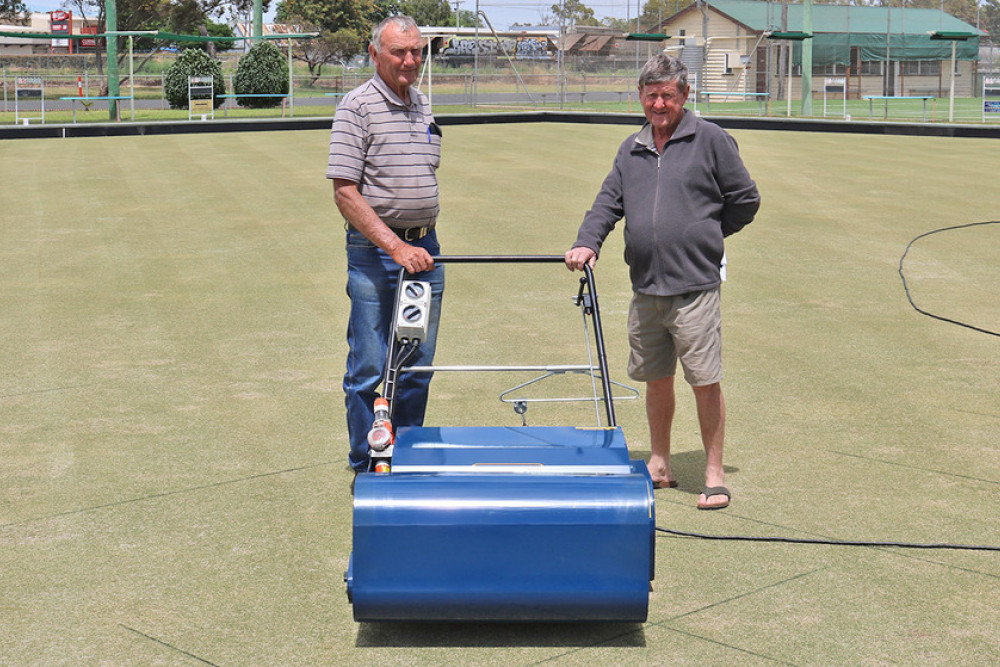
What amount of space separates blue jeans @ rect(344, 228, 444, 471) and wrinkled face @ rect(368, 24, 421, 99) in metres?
0.61

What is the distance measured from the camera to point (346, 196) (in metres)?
4.82

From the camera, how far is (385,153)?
4.89 metres

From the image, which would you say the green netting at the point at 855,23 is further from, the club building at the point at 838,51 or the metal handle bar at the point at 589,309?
the metal handle bar at the point at 589,309

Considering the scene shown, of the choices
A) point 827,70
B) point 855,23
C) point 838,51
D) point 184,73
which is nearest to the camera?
point 184,73

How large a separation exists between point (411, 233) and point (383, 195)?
0.20 m

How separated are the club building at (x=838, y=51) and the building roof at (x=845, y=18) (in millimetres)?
47

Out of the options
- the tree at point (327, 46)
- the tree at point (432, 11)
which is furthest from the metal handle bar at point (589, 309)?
the tree at point (432, 11)

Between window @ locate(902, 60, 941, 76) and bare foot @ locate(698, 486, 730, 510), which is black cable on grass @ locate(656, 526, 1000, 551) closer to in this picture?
bare foot @ locate(698, 486, 730, 510)

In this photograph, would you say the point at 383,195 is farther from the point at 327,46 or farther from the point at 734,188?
the point at 327,46

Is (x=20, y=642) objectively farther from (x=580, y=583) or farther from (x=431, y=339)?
(x=431, y=339)

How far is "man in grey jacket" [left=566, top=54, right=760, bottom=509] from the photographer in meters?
Result: 4.70

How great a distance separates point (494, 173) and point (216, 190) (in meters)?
3.79

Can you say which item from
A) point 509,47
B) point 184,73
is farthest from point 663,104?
point 509,47

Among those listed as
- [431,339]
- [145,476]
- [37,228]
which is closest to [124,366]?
[145,476]
